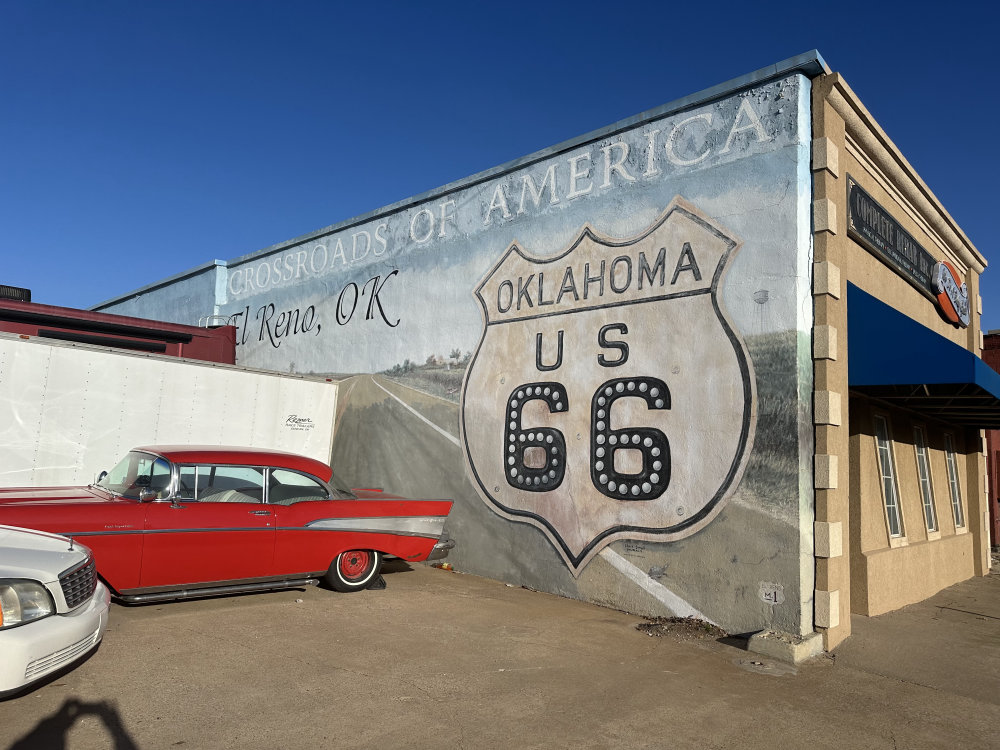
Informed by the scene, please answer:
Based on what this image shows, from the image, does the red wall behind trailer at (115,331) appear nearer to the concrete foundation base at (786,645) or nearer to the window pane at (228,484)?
the window pane at (228,484)

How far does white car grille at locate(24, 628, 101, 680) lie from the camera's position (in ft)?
12.6

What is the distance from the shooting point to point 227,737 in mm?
3984

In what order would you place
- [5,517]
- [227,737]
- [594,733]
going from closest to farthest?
[227,737] < [594,733] < [5,517]

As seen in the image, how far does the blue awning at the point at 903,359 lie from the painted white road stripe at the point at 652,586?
2.84 metres

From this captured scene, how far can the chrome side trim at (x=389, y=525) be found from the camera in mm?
7352

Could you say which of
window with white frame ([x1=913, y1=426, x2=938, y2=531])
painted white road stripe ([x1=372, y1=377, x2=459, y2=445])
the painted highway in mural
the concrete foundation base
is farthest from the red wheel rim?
window with white frame ([x1=913, y1=426, x2=938, y2=531])

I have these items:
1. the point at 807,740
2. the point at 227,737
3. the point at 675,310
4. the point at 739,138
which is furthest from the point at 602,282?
the point at 227,737

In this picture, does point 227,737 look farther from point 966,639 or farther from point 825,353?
point 966,639

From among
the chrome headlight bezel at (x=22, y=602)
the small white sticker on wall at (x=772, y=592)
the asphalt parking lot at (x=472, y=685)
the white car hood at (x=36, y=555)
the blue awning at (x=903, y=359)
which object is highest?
the blue awning at (x=903, y=359)

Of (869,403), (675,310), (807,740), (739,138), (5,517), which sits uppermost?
(739,138)

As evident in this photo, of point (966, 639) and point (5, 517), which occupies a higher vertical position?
point (5, 517)

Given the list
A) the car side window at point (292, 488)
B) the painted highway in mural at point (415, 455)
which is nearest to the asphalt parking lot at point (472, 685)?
the car side window at point (292, 488)

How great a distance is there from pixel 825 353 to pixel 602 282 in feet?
8.90

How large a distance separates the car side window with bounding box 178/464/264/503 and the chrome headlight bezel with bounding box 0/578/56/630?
245 cm
